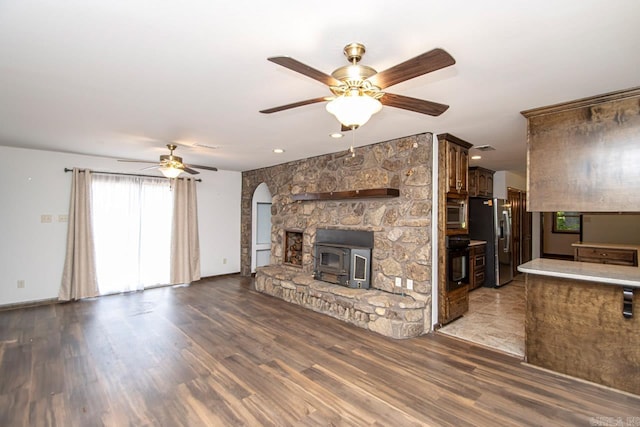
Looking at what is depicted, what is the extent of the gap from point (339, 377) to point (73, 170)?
17.5ft

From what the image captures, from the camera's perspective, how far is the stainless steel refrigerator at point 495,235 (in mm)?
5918

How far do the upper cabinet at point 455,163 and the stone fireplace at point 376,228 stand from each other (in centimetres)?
26

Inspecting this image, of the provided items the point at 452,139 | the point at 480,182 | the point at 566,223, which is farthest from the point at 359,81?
the point at 566,223

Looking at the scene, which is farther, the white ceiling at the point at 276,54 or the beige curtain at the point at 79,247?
the beige curtain at the point at 79,247

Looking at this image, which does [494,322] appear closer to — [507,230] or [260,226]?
[507,230]

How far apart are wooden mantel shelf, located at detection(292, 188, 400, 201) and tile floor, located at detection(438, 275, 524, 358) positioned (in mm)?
1823

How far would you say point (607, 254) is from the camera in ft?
14.2

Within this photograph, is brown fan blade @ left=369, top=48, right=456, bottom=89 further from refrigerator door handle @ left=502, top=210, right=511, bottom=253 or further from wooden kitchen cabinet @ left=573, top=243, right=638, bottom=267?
refrigerator door handle @ left=502, top=210, right=511, bottom=253

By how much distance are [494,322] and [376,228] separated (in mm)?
1992

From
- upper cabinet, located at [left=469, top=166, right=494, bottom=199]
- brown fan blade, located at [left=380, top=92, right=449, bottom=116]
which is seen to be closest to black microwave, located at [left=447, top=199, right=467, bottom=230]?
upper cabinet, located at [left=469, top=166, right=494, bottom=199]

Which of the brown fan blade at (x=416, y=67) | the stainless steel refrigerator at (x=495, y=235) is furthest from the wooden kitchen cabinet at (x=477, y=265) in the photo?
the brown fan blade at (x=416, y=67)

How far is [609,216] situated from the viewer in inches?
224

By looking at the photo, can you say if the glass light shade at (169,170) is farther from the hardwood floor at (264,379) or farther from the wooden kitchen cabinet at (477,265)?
the wooden kitchen cabinet at (477,265)

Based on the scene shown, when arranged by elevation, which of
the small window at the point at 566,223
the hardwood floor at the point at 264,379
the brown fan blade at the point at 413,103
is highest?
the brown fan blade at the point at 413,103
